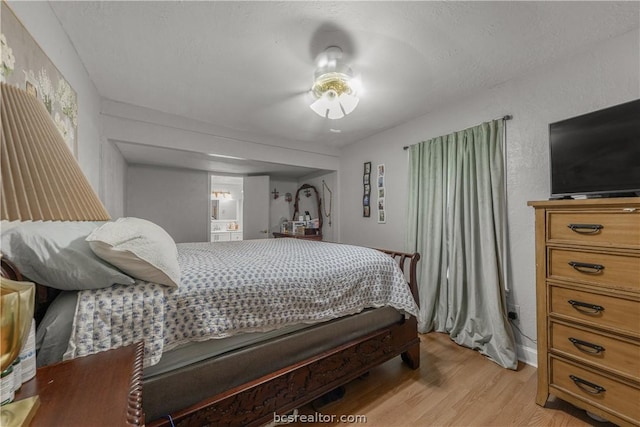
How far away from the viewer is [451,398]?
5.43ft

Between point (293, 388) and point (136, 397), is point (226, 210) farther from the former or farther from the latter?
point (136, 397)

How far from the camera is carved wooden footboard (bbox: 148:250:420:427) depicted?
1.14 meters

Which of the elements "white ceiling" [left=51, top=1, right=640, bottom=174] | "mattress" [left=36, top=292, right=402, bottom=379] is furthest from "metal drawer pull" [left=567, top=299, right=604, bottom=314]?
"white ceiling" [left=51, top=1, right=640, bottom=174]

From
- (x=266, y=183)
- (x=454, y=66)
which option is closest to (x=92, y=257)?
(x=454, y=66)

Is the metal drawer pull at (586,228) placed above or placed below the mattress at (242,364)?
above

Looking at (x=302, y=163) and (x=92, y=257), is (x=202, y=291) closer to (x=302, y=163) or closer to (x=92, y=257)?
(x=92, y=257)

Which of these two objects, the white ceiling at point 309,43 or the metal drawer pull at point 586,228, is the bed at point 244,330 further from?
the white ceiling at point 309,43

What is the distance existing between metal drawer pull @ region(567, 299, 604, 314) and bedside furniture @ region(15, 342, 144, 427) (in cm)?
204

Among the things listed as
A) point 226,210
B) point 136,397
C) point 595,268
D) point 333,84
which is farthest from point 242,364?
point 226,210

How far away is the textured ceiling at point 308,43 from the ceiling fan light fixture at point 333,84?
0.24ft

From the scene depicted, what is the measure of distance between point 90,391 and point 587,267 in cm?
220

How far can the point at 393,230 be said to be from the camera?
3.24 m

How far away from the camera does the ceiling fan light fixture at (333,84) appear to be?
171cm

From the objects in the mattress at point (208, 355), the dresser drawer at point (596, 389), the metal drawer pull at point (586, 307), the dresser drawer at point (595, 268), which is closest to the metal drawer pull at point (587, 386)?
the dresser drawer at point (596, 389)
